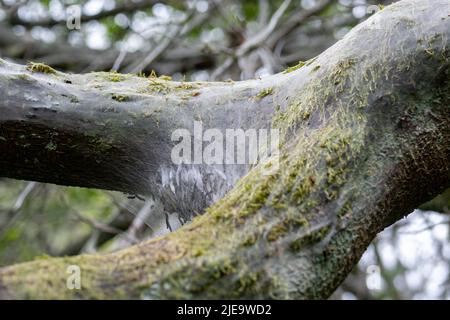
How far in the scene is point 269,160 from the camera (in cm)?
151

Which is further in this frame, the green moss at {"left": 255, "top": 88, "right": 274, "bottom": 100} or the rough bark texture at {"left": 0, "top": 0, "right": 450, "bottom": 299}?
the green moss at {"left": 255, "top": 88, "right": 274, "bottom": 100}

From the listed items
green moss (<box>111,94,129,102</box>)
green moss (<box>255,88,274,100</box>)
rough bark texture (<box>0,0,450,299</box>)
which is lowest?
rough bark texture (<box>0,0,450,299</box>)

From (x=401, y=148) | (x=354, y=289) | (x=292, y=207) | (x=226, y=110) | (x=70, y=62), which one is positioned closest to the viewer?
(x=292, y=207)

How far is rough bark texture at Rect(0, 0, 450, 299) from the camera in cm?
124

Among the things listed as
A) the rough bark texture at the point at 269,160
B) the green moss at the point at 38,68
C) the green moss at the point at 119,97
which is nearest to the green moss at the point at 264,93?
the rough bark texture at the point at 269,160

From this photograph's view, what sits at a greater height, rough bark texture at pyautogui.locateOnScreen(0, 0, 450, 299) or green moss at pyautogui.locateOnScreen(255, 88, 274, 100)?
green moss at pyautogui.locateOnScreen(255, 88, 274, 100)

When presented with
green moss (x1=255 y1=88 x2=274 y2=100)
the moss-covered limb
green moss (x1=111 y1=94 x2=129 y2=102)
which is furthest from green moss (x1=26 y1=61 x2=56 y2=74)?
green moss (x1=255 y1=88 x2=274 y2=100)

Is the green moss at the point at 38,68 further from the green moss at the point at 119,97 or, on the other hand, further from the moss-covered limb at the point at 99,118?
the green moss at the point at 119,97

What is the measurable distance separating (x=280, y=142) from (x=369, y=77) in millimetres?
267

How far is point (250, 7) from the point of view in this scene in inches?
210

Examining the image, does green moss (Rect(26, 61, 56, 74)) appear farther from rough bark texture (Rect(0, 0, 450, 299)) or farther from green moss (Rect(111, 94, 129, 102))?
green moss (Rect(111, 94, 129, 102))

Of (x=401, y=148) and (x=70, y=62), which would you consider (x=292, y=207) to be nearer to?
(x=401, y=148)
